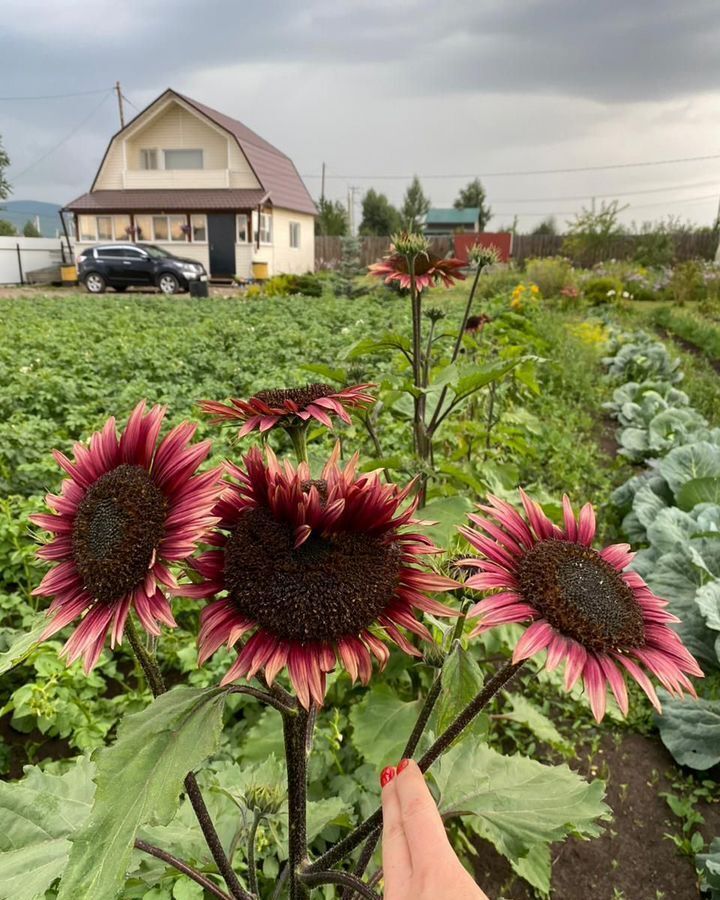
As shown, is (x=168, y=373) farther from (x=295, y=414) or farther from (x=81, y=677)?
(x=295, y=414)

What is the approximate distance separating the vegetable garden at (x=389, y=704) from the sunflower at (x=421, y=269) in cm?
3

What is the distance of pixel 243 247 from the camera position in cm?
2464

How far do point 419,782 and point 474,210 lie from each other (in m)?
87.9

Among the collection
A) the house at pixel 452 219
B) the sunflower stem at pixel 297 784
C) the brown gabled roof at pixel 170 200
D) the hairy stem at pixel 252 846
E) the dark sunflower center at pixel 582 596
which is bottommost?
the hairy stem at pixel 252 846

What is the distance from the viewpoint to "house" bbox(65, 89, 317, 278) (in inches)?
966

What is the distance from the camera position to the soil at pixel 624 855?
2.07 meters

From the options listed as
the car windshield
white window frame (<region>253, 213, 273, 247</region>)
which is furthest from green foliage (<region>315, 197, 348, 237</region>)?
the car windshield

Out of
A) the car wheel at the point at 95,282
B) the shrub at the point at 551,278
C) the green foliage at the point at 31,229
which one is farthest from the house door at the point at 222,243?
the green foliage at the point at 31,229

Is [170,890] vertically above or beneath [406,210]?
beneath

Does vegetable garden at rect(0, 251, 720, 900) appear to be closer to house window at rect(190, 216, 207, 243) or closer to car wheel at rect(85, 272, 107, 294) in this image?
car wheel at rect(85, 272, 107, 294)

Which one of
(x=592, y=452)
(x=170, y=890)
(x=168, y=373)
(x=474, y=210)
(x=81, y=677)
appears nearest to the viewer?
(x=170, y=890)

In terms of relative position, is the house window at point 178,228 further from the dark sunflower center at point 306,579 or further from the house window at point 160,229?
the dark sunflower center at point 306,579

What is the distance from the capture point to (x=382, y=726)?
190 cm

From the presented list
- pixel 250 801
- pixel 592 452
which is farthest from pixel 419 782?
pixel 592 452
